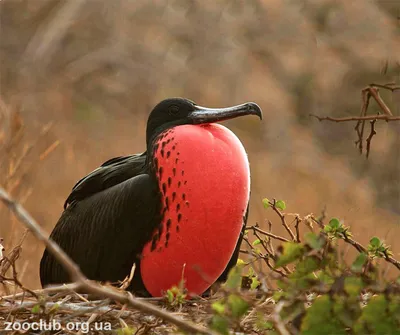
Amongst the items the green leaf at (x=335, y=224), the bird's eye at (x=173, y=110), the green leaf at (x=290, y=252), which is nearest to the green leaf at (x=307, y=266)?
the green leaf at (x=290, y=252)

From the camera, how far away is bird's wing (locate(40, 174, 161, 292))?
5.23 feet

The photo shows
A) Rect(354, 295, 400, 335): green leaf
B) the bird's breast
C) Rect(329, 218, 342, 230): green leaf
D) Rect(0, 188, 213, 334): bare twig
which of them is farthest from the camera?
the bird's breast

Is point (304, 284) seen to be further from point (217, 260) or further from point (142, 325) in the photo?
point (217, 260)

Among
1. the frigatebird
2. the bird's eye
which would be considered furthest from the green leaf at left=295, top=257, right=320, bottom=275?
the bird's eye

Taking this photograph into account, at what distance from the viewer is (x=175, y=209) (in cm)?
156

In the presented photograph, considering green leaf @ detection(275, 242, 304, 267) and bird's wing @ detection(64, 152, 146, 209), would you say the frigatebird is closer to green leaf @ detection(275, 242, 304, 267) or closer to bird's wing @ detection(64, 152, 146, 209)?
bird's wing @ detection(64, 152, 146, 209)

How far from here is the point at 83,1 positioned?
244 inches

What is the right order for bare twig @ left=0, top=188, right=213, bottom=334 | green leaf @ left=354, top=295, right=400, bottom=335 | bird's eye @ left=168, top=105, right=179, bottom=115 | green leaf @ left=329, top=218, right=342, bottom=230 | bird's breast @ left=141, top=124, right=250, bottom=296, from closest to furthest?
1. bare twig @ left=0, top=188, right=213, bottom=334
2. green leaf @ left=354, top=295, right=400, bottom=335
3. green leaf @ left=329, top=218, right=342, bottom=230
4. bird's breast @ left=141, top=124, right=250, bottom=296
5. bird's eye @ left=168, top=105, right=179, bottom=115

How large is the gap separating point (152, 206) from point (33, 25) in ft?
16.2

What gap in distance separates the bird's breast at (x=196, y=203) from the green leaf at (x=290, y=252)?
56cm

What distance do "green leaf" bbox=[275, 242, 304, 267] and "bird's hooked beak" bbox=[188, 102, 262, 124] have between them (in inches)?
25.2

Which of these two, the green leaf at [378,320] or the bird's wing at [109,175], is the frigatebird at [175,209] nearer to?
the bird's wing at [109,175]

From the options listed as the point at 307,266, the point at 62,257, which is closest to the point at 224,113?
the point at 307,266

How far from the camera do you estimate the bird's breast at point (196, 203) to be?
1539 millimetres
